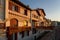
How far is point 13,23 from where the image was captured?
60.1 ft

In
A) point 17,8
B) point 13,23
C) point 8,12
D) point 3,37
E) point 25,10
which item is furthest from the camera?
point 25,10

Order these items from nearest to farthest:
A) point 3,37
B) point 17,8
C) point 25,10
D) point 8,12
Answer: point 3,37 < point 8,12 < point 17,8 < point 25,10

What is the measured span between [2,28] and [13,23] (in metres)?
3.63

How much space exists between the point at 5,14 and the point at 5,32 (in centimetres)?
238

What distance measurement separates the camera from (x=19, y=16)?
20.5 meters

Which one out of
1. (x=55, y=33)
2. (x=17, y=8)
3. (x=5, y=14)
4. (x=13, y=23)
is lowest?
(x=55, y=33)

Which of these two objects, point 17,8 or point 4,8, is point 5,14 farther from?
point 17,8

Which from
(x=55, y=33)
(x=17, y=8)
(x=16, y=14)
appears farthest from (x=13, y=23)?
(x=55, y=33)

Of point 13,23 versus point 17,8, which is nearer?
point 13,23

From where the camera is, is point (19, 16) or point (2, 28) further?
point (19, 16)

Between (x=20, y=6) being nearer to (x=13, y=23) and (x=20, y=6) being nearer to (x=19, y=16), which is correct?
(x=19, y=16)

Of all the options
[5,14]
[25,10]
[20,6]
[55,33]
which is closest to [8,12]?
[5,14]

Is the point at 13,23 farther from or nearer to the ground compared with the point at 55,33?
farther from the ground

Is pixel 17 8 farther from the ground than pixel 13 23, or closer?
farther from the ground
